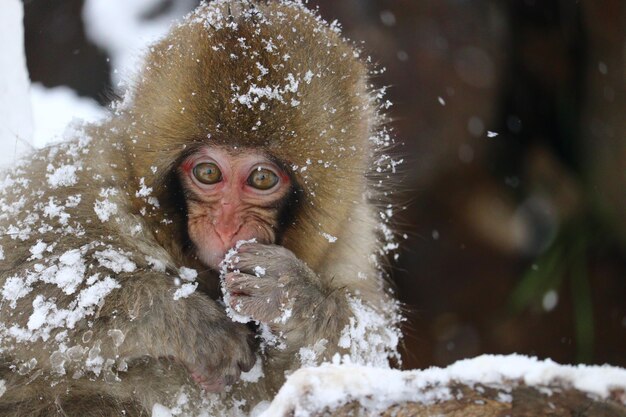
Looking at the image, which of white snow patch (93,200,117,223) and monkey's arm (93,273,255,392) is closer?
monkey's arm (93,273,255,392)

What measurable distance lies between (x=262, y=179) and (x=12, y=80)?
195 cm

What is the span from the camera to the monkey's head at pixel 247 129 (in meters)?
2.29

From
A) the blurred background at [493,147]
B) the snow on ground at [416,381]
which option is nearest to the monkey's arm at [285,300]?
the snow on ground at [416,381]

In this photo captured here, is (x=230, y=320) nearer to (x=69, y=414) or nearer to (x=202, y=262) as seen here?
(x=202, y=262)

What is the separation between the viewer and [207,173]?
2445mm

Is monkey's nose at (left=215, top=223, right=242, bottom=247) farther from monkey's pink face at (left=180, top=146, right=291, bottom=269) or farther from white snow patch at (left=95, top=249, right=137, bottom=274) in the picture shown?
white snow patch at (left=95, top=249, right=137, bottom=274)

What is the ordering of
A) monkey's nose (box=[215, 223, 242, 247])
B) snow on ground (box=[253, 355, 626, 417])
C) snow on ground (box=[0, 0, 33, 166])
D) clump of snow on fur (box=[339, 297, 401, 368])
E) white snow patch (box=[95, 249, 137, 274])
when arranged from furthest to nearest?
snow on ground (box=[0, 0, 33, 166]) → clump of snow on fur (box=[339, 297, 401, 368]) → monkey's nose (box=[215, 223, 242, 247]) → white snow patch (box=[95, 249, 137, 274]) → snow on ground (box=[253, 355, 626, 417])

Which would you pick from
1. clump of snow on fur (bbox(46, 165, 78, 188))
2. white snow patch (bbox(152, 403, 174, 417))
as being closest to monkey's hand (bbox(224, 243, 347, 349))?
white snow patch (bbox(152, 403, 174, 417))

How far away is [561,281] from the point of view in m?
4.68

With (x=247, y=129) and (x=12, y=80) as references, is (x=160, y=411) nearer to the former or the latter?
(x=247, y=129)

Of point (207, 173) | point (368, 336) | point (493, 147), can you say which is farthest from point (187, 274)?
point (493, 147)

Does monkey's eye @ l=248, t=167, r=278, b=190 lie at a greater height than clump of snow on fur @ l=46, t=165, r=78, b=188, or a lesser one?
greater

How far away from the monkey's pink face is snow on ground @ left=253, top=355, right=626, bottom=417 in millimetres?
1081

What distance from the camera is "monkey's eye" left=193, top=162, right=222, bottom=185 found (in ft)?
8.01
